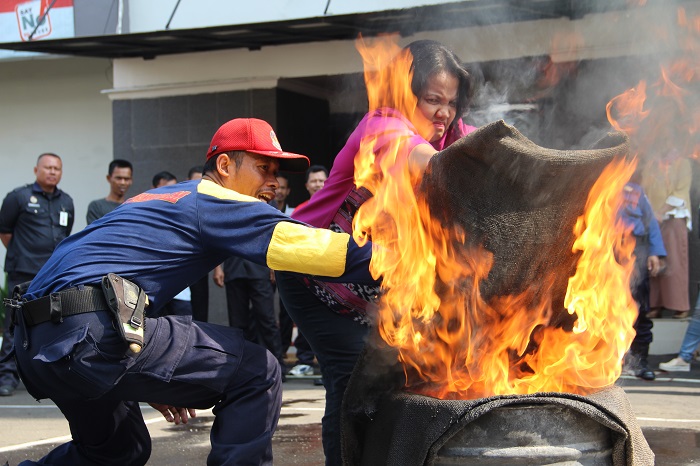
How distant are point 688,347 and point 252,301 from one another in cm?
401

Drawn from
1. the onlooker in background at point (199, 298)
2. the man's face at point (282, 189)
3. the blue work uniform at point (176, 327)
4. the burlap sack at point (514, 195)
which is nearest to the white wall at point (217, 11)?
the man's face at point (282, 189)

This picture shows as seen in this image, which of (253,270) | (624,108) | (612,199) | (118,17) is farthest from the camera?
(118,17)

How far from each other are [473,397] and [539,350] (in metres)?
0.30

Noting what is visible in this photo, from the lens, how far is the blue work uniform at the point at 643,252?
823 cm

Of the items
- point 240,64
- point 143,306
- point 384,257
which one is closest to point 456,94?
point 384,257

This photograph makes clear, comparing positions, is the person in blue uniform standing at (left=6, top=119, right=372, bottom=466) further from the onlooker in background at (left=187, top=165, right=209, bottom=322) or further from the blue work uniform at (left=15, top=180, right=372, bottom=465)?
the onlooker in background at (left=187, top=165, right=209, bottom=322)

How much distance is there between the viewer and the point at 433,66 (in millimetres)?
3539

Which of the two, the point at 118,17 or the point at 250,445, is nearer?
the point at 250,445

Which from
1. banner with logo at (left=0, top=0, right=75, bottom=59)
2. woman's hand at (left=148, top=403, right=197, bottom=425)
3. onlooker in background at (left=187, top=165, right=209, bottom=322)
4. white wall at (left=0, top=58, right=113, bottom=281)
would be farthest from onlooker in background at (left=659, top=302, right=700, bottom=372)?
banner with logo at (left=0, top=0, right=75, bottom=59)

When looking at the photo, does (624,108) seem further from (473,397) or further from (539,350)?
(473,397)

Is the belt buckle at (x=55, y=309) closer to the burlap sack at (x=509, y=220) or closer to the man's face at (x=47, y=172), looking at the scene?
the burlap sack at (x=509, y=220)

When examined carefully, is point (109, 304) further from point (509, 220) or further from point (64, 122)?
point (64, 122)

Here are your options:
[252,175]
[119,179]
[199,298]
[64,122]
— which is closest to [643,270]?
[199,298]

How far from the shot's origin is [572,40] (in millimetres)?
9547
